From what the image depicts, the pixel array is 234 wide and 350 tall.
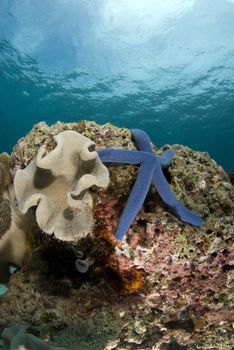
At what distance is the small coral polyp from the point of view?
2240mm

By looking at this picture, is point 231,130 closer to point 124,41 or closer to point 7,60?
point 124,41

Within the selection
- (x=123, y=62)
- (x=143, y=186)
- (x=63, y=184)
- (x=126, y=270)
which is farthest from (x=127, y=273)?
(x=123, y=62)

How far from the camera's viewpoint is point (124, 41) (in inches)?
1101

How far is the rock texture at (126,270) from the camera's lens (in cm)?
261

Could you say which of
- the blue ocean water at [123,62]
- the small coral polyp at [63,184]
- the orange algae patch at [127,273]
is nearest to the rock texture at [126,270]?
the orange algae patch at [127,273]

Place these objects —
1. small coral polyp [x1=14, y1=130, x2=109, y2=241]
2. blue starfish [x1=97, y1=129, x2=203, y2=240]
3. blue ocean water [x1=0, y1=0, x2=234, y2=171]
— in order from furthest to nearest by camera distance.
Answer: blue ocean water [x1=0, y1=0, x2=234, y2=171]
blue starfish [x1=97, y1=129, x2=203, y2=240]
small coral polyp [x1=14, y1=130, x2=109, y2=241]

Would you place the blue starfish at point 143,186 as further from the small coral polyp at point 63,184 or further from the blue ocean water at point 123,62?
the blue ocean water at point 123,62

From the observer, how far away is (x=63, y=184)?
2441mm

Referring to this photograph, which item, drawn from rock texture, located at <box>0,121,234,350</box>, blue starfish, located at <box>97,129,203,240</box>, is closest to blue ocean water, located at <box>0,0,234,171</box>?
rock texture, located at <box>0,121,234,350</box>

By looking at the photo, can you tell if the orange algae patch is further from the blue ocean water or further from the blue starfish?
the blue ocean water

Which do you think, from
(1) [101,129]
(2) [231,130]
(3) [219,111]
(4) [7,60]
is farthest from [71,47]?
(1) [101,129]

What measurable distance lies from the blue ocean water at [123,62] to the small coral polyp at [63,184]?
23.9 metres

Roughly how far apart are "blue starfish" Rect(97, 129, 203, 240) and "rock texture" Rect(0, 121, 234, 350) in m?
0.10

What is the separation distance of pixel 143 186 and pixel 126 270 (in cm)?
69
